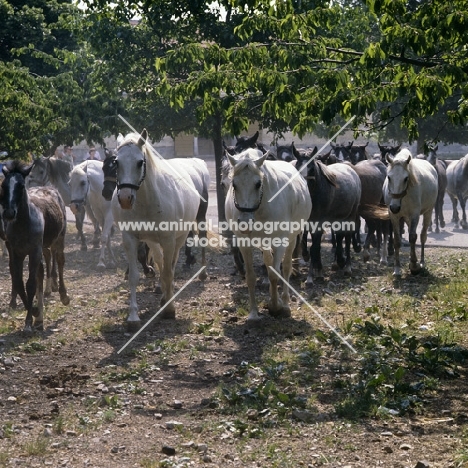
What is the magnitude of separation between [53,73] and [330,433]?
18.4m

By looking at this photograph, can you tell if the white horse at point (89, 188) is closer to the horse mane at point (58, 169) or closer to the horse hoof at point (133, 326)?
the horse mane at point (58, 169)

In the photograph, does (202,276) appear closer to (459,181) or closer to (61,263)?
(61,263)

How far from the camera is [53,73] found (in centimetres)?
2347

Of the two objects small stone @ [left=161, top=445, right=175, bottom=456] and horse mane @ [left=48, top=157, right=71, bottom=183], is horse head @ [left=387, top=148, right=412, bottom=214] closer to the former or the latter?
small stone @ [left=161, top=445, right=175, bottom=456]

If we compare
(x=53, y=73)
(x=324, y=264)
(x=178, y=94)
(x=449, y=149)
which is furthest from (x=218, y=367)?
(x=449, y=149)

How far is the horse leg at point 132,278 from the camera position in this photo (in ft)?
35.3

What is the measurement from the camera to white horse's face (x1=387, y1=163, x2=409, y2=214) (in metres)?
14.1

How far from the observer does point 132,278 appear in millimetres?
10867

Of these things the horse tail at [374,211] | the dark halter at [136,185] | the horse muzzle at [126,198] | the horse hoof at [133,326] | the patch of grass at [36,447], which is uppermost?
the dark halter at [136,185]

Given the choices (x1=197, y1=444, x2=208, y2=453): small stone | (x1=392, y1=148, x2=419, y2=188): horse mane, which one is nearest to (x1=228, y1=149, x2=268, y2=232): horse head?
(x1=197, y1=444, x2=208, y2=453): small stone

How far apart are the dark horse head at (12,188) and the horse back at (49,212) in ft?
2.35

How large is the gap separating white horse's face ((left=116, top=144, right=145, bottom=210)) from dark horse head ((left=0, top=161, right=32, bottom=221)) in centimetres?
111

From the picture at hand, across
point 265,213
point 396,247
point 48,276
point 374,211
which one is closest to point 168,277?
point 265,213

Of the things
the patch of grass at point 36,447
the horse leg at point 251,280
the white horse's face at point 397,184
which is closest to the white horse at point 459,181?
the white horse's face at point 397,184
